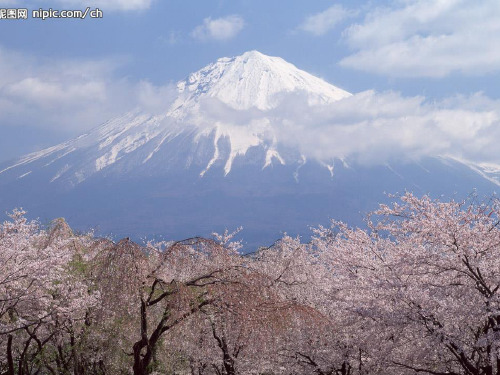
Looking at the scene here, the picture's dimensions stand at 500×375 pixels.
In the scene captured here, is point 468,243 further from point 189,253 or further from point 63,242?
point 63,242

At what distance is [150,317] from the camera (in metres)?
11.3

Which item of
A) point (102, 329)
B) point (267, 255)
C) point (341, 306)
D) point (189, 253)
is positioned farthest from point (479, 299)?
point (267, 255)

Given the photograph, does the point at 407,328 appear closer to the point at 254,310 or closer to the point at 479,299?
the point at 479,299

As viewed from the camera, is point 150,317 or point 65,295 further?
point 65,295

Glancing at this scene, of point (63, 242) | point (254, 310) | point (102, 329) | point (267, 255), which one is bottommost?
point (254, 310)

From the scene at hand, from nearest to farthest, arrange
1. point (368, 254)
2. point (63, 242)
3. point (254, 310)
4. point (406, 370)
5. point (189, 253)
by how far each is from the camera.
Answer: point (254, 310) < point (189, 253) < point (63, 242) < point (406, 370) < point (368, 254)

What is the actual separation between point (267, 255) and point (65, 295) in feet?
53.5

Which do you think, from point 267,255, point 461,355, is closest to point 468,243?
point 461,355

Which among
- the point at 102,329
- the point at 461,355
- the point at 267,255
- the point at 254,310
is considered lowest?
the point at 461,355

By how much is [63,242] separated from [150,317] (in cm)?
292

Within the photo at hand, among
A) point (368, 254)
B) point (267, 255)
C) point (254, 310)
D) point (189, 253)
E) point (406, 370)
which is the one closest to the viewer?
point (254, 310)

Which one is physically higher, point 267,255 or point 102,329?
point 267,255

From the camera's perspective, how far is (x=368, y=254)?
50.2ft

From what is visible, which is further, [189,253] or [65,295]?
[65,295]
